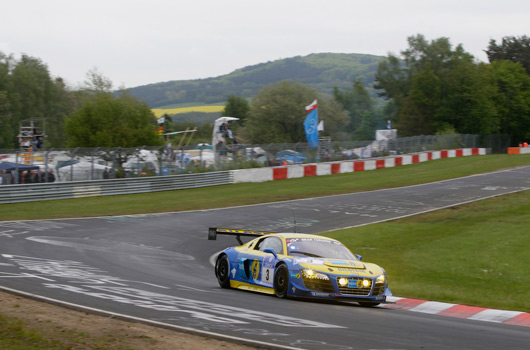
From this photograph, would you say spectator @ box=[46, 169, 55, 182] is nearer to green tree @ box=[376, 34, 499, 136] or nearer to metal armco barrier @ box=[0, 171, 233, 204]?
metal armco barrier @ box=[0, 171, 233, 204]

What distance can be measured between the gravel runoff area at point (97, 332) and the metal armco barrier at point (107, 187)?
65.9 feet

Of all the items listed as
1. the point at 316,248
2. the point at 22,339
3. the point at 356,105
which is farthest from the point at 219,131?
the point at 356,105

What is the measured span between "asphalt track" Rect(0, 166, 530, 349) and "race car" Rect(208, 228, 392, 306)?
8.8 inches

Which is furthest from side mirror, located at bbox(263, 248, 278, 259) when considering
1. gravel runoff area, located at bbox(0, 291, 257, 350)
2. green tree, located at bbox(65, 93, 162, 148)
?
green tree, located at bbox(65, 93, 162, 148)

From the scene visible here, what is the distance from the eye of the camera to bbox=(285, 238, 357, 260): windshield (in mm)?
10727

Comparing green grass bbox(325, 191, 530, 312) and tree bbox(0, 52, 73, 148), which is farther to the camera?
tree bbox(0, 52, 73, 148)

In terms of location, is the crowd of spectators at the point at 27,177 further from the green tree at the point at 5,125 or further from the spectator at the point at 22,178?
the green tree at the point at 5,125

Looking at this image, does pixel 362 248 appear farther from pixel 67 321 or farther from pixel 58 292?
pixel 67 321

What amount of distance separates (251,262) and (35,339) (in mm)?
5128

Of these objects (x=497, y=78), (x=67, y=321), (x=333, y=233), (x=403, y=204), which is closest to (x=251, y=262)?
(x=67, y=321)

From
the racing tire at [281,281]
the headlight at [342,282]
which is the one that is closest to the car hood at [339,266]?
the headlight at [342,282]

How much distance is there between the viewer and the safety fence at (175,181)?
2775cm

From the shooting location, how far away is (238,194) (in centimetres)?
3103

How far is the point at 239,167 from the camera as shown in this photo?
36.5 metres
